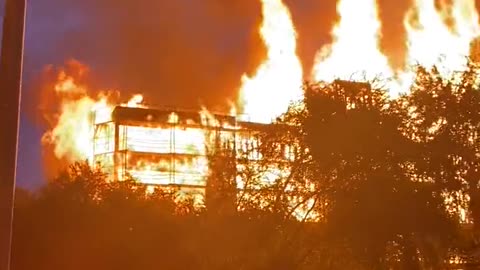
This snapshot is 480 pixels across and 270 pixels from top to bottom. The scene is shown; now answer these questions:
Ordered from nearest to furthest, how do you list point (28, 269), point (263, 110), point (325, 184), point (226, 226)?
point (28, 269) < point (226, 226) < point (325, 184) < point (263, 110)

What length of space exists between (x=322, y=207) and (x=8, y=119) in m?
23.2

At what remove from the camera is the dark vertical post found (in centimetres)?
644

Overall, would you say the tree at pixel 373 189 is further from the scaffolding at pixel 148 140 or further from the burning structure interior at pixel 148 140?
the scaffolding at pixel 148 140

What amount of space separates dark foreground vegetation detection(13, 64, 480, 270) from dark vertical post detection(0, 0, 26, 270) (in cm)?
1882

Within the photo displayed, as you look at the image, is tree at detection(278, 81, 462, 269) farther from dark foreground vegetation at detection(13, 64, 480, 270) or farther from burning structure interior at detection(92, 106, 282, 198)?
burning structure interior at detection(92, 106, 282, 198)

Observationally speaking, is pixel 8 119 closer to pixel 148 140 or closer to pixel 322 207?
pixel 322 207

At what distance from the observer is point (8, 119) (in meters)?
6.59

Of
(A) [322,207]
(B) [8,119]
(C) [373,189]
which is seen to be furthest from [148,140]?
(B) [8,119]

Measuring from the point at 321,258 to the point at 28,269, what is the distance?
11.2 meters

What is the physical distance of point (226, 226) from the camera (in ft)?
88.5

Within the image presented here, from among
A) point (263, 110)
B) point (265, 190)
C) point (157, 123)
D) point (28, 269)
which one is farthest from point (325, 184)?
point (157, 123)

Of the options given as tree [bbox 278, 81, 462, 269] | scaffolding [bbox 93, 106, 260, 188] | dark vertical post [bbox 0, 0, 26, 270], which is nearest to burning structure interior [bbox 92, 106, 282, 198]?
scaffolding [bbox 93, 106, 260, 188]

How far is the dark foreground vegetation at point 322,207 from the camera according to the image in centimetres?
2567

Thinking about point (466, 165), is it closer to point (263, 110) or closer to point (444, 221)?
point (444, 221)
